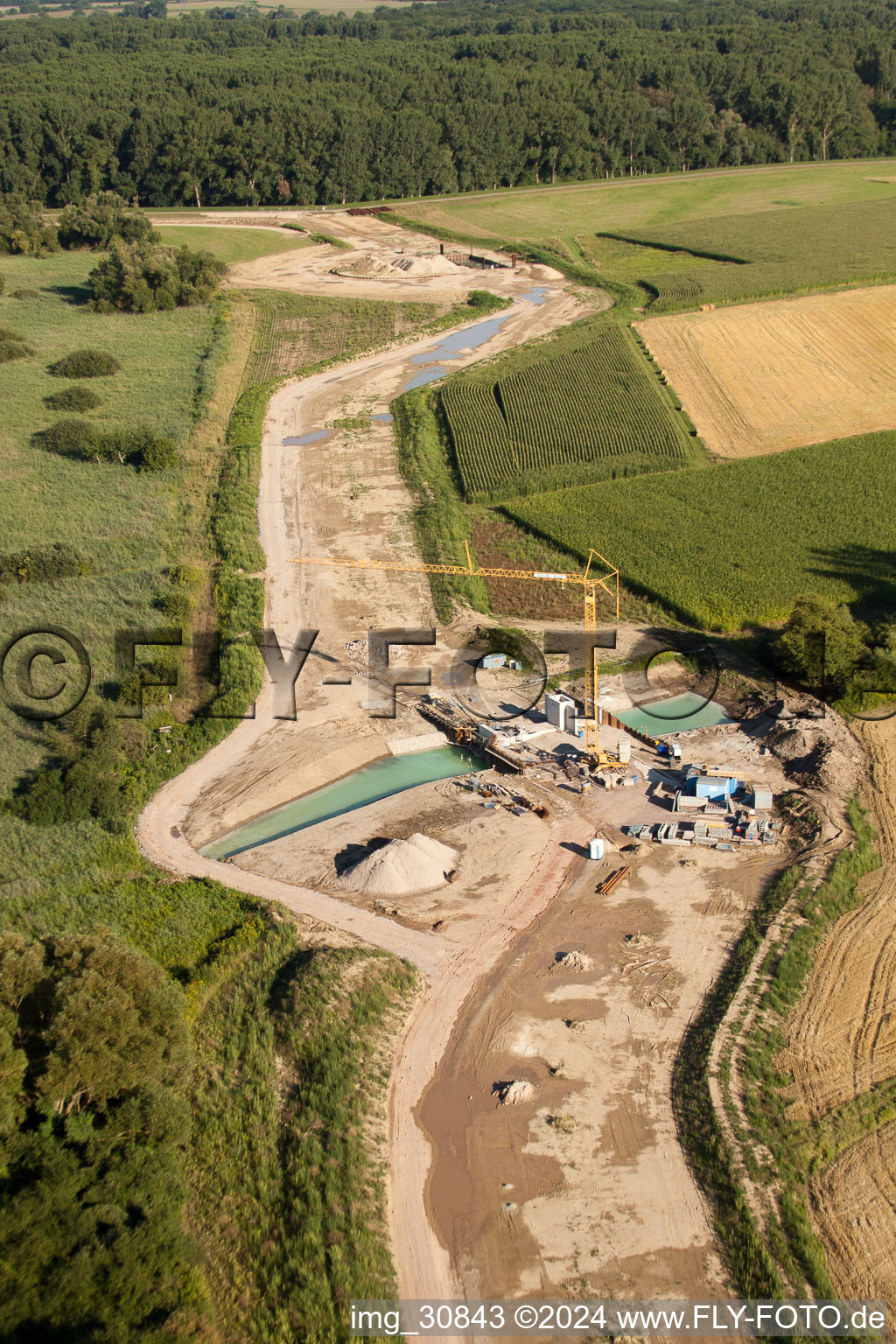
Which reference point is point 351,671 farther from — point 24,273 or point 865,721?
point 24,273

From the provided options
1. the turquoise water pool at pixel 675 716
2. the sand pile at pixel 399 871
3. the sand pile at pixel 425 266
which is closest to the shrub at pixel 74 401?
the sand pile at pixel 425 266

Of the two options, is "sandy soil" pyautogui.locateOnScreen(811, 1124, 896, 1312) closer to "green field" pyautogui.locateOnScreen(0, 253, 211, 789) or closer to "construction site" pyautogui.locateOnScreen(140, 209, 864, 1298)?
"construction site" pyautogui.locateOnScreen(140, 209, 864, 1298)

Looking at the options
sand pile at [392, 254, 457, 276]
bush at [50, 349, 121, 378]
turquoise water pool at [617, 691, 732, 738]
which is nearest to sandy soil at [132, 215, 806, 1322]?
turquoise water pool at [617, 691, 732, 738]

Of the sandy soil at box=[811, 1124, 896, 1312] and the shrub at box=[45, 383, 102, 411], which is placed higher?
the shrub at box=[45, 383, 102, 411]

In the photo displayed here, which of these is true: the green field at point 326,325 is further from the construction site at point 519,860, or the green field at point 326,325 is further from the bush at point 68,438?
the construction site at point 519,860

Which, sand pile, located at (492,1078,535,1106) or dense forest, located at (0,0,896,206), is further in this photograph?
dense forest, located at (0,0,896,206)

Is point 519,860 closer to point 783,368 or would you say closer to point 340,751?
point 340,751

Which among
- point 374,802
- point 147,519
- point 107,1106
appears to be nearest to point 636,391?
point 147,519
